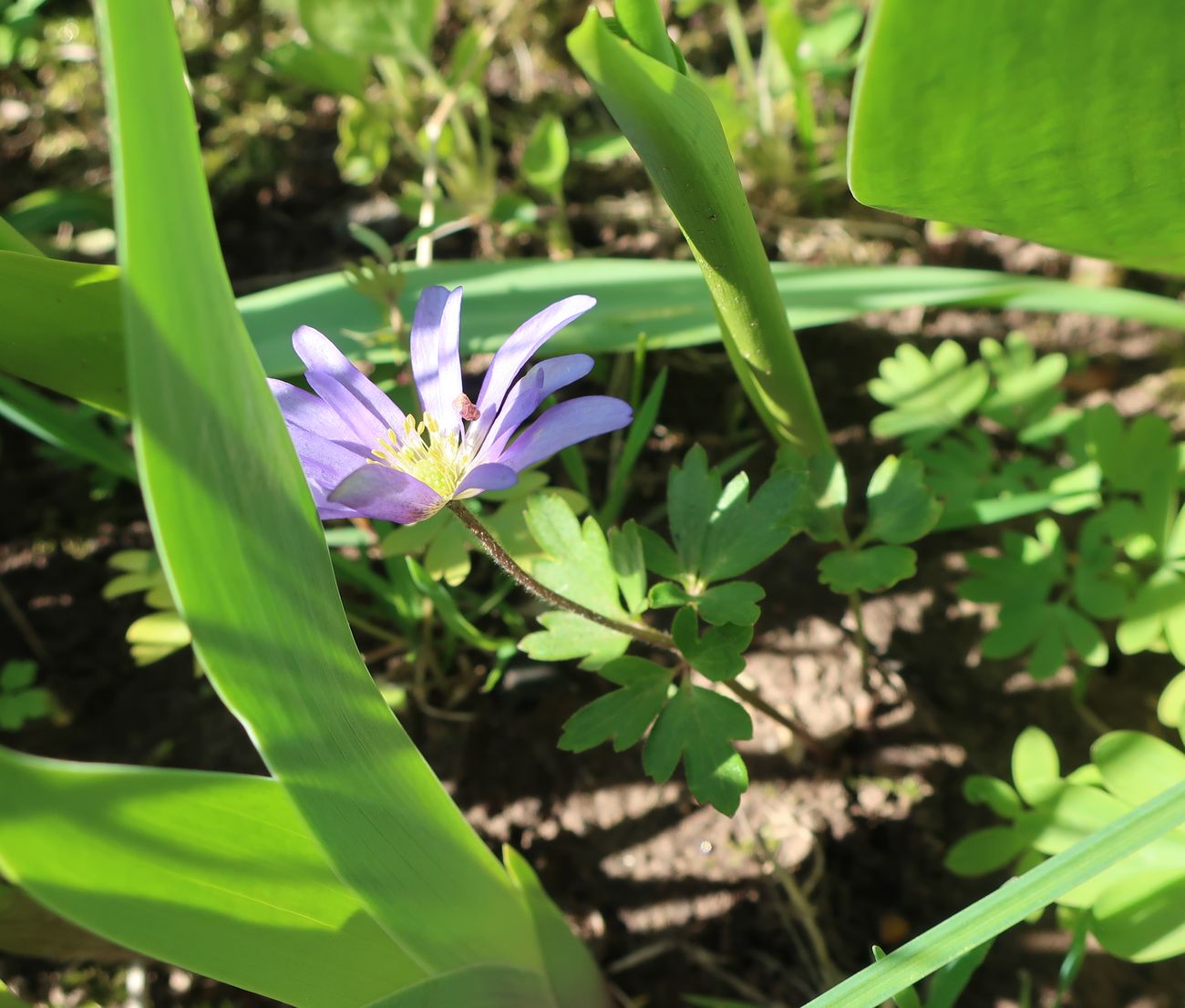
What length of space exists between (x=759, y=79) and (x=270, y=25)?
3.10ft

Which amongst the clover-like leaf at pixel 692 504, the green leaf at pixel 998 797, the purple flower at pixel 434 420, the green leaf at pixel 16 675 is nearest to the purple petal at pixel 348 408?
the purple flower at pixel 434 420

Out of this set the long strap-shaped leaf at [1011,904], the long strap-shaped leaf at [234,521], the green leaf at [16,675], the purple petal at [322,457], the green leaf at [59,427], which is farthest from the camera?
the green leaf at [16,675]

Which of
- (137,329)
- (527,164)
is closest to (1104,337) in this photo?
(527,164)

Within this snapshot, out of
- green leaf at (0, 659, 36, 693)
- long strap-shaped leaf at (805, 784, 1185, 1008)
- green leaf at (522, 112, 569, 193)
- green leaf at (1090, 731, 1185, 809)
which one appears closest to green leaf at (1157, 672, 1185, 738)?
green leaf at (1090, 731, 1185, 809)

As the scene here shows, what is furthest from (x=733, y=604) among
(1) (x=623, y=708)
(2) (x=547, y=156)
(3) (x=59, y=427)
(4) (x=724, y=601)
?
(2) (x=547, y=156)

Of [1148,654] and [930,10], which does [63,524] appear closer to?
[930,10]

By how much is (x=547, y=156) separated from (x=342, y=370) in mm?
821

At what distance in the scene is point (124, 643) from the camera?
1.22 m

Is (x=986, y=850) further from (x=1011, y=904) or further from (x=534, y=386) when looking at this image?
(x=534, y=386)

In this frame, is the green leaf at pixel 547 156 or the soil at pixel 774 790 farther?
the green leaf at pixel 547 156

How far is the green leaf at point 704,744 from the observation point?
640 mm

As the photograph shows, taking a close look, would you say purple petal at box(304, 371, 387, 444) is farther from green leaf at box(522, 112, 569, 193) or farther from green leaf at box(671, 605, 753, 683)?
green leaf at box(522, 112, 569, 193)

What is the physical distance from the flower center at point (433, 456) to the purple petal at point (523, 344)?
0.27 feet

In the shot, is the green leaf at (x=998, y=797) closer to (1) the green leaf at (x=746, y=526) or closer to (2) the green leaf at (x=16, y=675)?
(1) the green leaf at (x=746, y=526)
